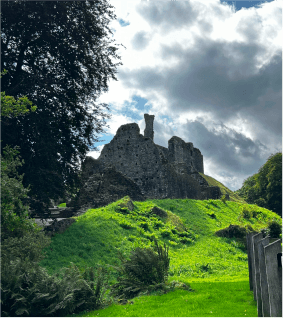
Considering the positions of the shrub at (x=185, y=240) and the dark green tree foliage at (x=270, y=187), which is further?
the dark green tree foliage at (x=270, y=187)

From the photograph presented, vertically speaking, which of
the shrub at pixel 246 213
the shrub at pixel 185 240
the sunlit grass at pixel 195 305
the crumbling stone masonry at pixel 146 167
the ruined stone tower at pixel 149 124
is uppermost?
the ruined stone tower at pixel 149 124

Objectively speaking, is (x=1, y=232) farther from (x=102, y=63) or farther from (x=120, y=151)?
(x=120, y=151)

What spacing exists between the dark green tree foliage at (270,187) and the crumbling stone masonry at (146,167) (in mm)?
18807

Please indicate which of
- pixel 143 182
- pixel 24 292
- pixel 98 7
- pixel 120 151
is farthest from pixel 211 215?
pixel 24 292

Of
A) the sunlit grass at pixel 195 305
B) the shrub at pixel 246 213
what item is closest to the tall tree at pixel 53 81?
the sunlit grass at pixel 195 305

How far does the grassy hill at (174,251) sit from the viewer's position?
25.4ft

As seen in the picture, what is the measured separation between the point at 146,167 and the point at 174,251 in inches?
566

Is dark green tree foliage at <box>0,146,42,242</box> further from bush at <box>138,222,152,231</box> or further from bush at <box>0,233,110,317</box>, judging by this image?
bush at <box>138,222,152,231</box>

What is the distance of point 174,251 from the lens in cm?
1599

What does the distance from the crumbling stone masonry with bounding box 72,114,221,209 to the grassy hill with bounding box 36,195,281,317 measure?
352 centimetres

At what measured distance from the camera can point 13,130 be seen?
48.0ft

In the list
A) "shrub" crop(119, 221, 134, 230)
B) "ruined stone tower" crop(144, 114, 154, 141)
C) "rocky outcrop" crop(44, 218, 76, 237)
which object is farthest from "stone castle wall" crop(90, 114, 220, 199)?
"rocky outcrop" crop(44, 218, 76, 237)

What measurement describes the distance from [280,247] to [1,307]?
21.5 feet

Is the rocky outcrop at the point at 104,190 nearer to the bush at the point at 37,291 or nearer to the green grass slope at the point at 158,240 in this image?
the green grass slope at the point at 158,240
